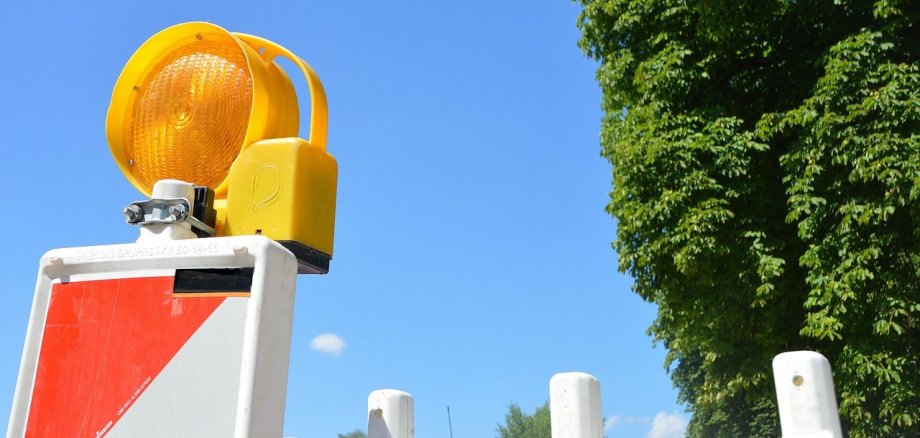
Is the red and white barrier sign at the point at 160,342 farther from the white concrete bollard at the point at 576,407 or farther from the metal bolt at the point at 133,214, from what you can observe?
the white concrete bollard at the point at 576,407

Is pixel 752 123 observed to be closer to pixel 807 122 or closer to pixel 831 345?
pixel 807 122

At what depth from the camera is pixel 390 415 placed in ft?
7.26

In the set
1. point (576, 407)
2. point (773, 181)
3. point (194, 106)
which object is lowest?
point (576, 407)

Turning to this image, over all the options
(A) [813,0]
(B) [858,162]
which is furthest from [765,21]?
(B) [858,162]

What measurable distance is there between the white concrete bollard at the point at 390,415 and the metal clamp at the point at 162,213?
704 millimetres

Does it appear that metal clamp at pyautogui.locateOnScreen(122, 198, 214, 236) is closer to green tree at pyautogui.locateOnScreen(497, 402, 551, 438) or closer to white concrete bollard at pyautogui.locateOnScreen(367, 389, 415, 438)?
white concrete bollard at pyautogui.locateOnScreen(367, 389, 415, 438)

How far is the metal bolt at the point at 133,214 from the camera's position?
7.63 feet

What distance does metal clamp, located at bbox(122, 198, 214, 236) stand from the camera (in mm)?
2270

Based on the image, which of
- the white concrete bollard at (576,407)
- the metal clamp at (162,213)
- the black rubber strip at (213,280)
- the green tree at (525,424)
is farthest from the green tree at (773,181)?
the green tree at (525,424)

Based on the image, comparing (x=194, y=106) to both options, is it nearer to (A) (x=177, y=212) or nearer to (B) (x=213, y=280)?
(A) (x=177, y=212)

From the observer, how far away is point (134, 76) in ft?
9.04

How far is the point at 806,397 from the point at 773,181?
1078cm

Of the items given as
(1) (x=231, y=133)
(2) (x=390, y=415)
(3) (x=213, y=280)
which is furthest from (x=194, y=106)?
(2) (x=390, y=415)

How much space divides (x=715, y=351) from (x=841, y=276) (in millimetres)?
2672
